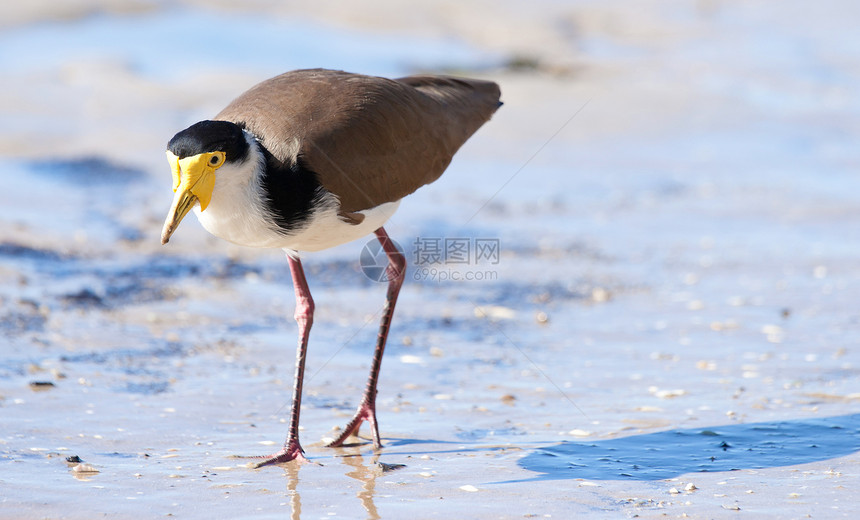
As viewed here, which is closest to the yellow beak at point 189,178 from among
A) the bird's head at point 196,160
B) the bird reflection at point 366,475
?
the bird's head at point 196,160

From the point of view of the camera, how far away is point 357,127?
484 centimetres

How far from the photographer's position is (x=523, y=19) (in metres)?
18.6

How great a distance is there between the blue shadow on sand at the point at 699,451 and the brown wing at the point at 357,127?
4.97 feet

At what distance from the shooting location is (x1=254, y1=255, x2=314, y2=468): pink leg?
4598 millimetres

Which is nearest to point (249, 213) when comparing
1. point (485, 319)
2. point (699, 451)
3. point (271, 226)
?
point (271, 226)

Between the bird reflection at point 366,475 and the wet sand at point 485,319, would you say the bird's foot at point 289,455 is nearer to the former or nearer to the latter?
the wet sand at point 485,319

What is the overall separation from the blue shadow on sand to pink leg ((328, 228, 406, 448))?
804mm

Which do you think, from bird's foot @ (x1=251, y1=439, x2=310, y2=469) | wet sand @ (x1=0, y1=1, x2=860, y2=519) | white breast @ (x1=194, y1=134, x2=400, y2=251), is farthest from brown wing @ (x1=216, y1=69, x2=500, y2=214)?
wet sand @ (x1=0, y1=1, x2=860, y2=519)

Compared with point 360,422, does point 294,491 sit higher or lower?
lower

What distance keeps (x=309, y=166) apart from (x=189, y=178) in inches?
22.9

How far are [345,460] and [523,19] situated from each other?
591 inches

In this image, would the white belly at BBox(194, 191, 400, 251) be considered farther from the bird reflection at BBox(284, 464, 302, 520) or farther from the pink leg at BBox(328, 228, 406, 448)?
the bird reflection at BBox(284, 464, 302, 520)

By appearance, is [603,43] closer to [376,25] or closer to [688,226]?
[376,25]

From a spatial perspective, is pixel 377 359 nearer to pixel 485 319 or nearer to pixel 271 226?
pixel 271 226
